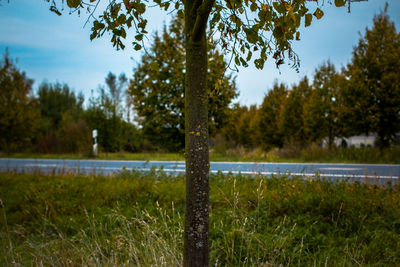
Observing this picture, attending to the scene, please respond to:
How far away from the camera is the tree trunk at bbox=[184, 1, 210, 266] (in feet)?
6.54

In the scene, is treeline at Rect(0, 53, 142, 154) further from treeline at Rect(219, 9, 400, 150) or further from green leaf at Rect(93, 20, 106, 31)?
green leaf at Rect(93, 20, 106, 31)

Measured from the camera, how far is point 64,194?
556cm

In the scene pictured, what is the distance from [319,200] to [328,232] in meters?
0.64

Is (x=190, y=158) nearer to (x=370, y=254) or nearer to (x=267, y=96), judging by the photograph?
(x=370, y=254)

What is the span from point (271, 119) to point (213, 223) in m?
16.4

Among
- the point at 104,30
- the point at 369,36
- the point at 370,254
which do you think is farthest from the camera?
the point at 369,36

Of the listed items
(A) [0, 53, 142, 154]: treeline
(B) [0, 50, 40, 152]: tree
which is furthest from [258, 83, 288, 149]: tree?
(B) [0, 50, 40, 152]: tree

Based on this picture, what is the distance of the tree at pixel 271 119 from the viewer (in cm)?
1892

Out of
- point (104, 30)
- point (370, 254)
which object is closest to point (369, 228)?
point (370, 254)

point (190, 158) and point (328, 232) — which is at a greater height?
point (190, 158)

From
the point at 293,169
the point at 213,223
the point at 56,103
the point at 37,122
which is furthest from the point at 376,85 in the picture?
the point at 56,103

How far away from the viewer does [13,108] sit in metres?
18.4

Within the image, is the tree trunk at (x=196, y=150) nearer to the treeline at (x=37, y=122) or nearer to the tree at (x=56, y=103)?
the treeline at (x=37, y=122)

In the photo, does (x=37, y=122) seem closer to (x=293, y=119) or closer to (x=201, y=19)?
(x=293, y=119)
